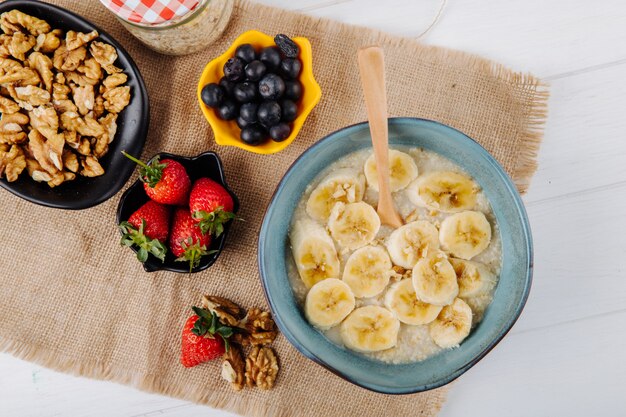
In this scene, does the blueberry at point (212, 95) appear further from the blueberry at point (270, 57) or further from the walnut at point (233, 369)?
the walnut at point (233, 369)

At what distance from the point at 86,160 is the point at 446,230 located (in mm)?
763

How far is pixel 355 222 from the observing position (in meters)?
1.18

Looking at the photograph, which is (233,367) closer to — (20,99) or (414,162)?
(414,162)

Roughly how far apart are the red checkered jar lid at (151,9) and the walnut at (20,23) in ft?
0.67

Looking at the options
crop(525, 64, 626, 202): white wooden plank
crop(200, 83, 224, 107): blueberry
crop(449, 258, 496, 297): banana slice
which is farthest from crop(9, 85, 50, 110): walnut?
crop(525, 64, 626, 202): white wooden plank

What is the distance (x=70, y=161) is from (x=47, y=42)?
0.83ft

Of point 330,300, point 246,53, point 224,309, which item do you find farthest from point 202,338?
point 246,53

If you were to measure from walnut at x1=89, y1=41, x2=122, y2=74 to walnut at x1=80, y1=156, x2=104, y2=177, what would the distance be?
0.62ft

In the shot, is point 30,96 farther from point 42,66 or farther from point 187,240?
point 187,240

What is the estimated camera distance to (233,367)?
1279mm

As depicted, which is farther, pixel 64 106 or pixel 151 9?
pixel 64 106

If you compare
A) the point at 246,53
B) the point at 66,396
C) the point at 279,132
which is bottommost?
the point at 66,396

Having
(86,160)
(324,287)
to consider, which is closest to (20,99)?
(86,160)

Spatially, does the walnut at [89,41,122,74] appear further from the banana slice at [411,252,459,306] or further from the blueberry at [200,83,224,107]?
the banana slice at [411,252,459,306]
